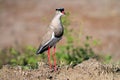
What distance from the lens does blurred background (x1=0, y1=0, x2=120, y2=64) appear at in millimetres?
22344

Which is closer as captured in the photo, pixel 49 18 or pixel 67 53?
pixel 67 53

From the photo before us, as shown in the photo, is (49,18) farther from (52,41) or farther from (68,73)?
(68,73)

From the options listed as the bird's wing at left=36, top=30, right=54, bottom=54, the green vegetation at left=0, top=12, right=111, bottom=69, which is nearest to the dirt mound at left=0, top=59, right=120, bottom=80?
the bird's wing at left=36, top=30, right=54, bottom=54

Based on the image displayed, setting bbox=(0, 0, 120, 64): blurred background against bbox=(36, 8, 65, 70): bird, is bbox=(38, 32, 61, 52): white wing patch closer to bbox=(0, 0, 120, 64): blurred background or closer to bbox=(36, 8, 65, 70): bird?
bbox=(36, 8, 65, 70): bird

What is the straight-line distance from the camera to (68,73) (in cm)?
1019

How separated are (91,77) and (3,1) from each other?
19.4 m

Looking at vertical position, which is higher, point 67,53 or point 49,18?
point 49,18

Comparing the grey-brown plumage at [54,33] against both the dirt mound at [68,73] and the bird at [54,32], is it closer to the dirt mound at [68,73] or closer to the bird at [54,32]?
the bird at [54,32]

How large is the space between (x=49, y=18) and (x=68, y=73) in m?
11.0

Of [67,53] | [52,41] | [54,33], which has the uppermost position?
[54,33]

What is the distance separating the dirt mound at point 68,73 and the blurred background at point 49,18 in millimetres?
9097

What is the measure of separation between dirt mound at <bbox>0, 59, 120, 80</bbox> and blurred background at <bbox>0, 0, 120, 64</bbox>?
9.10m

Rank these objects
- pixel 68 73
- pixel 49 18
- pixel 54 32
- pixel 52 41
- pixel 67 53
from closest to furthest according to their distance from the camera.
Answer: pixel 68 73, pixel 54 32, pixel 52 41, pixel 67 53, pixel 49 18

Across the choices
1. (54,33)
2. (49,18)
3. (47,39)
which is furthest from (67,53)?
(49,18)
